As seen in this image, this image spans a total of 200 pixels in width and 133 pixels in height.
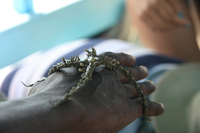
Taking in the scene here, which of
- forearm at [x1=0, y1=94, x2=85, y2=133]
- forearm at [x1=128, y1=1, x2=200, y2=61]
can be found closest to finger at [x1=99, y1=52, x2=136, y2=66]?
forearm at [x1=0, y1=94, x2=85, y2=133]

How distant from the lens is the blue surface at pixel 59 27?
3.55ft

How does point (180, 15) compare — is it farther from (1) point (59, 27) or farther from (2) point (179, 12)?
(1) point (59, 27)

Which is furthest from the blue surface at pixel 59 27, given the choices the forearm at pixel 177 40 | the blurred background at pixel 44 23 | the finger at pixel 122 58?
the finger at pixel 122 58

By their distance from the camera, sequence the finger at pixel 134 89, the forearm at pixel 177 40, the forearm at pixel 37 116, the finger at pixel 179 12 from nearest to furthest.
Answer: the forearm at pixel 37 116
the finger at pixel 134 89
the finger at pixel 179 12
the forearm at pixel 177 40

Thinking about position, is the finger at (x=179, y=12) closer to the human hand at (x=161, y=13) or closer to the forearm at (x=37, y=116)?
the human hand at (x=161, y=13)

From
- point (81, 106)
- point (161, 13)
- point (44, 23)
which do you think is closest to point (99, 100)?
point (81, 106)

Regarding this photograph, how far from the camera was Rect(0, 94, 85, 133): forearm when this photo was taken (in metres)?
0.36

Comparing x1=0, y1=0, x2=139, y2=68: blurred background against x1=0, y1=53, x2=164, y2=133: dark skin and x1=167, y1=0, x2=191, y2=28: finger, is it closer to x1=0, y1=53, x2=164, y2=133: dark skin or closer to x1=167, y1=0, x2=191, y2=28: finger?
x1=167, y1=0, x2=191, y2=28: finger

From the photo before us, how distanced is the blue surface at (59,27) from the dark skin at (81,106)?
0.60 meters

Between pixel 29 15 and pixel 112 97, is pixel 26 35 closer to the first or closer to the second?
pixel 29 15

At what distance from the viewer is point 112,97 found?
1.62 feet

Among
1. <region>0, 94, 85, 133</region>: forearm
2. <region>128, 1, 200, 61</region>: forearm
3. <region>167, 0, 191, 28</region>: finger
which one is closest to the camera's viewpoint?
<region>0, 94, 85, 133</region>: forearm

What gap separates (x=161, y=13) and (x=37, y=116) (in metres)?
0.80

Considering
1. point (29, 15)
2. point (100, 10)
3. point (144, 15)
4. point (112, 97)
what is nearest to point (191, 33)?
point (144, 15)
